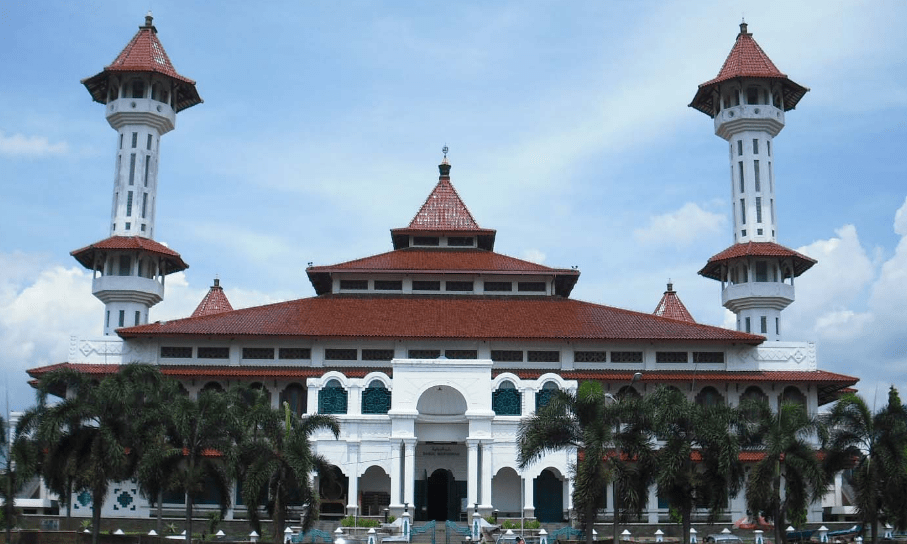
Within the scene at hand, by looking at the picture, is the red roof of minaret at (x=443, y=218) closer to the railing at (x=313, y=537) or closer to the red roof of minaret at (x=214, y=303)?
the red roof of minaret at (x=214, y=303)

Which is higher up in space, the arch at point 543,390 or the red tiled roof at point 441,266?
the red tiled roof at point 441,266

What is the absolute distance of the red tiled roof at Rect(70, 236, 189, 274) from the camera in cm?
6150

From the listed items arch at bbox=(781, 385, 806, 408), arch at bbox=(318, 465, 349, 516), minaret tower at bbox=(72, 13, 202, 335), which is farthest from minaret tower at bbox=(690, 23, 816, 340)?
minaret tower at bbox=(72, 13, 202, 335)

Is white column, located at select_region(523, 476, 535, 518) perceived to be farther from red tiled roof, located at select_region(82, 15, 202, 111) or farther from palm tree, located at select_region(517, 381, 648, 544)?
red tiled roof, located at select_region(82, 15, 202, 111)

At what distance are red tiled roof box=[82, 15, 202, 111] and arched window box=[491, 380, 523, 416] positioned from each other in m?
28.5

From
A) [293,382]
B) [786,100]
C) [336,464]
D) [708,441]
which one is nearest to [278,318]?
[293,382]

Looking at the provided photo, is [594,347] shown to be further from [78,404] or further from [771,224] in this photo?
[78,404]

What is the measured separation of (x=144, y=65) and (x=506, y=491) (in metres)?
→ 33.1

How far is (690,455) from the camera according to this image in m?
40.4

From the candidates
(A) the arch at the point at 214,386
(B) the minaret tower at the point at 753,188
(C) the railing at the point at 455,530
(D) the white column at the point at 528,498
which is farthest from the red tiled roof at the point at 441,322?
(C) the railing at the point at 455,530

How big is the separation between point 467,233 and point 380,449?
60.3 feet

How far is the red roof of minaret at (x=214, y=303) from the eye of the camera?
76.4m

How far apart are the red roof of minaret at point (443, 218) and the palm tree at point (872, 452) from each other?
2902 centimetres

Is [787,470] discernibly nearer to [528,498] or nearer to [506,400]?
[528,498]
